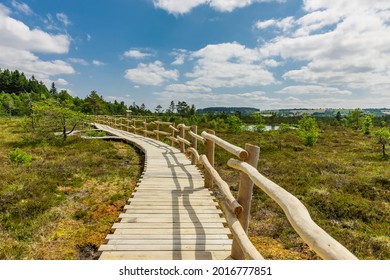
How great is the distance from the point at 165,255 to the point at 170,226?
833 millimetres

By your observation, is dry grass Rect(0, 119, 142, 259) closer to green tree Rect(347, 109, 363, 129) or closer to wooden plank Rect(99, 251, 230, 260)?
wooden plank Rect(99, 251, 230, 260)

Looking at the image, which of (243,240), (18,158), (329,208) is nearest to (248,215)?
(243,240)

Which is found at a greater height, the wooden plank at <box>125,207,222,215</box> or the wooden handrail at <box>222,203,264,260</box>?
the wooden handrail at <box>222,203,264,260</box>

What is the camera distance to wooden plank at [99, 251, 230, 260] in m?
3.30

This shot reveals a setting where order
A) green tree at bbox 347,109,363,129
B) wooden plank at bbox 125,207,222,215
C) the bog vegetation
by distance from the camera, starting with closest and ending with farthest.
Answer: wooden plank at bbox 125,207,222,215
the bog vegetation
green tree at bbox 347,109,363,129

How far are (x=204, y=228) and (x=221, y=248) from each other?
0.63 metres

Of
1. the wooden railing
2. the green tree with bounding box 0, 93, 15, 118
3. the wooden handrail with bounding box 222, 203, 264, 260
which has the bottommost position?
the wooden handrail with bounding box 222, 203, 264, 260

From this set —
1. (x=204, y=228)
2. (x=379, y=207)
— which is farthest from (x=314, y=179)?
(x=204, y=228)

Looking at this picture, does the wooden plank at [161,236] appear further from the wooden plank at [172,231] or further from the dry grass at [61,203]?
the dry grass at [61,203]

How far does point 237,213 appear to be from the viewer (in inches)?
126

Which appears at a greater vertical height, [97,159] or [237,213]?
[237,213]

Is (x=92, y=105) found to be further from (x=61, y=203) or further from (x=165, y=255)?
(x=165, y=255)

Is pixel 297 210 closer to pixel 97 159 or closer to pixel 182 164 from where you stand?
pixel 182 164

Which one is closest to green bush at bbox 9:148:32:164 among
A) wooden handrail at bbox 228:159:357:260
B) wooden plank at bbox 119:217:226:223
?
wooden plank at bbox 119:217:226:223
